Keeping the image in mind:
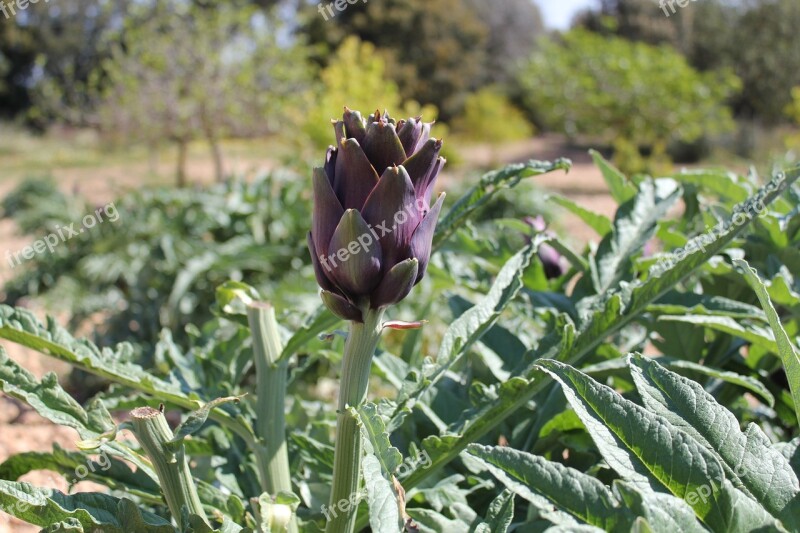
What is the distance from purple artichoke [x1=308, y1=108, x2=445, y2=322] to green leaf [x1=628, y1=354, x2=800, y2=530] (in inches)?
10.0

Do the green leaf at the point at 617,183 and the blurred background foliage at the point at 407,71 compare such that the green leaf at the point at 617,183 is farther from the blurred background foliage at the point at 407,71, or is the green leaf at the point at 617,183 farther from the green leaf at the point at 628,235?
the blurred background foliage at the point at 407,71

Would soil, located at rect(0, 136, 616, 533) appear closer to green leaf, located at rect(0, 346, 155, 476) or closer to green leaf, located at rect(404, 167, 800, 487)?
green leaf, located at rect(0, 346, 155, 476)

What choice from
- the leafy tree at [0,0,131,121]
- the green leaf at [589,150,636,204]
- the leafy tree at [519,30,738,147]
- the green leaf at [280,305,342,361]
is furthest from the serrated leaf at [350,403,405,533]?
the leafy tree at [0,0,131,121]

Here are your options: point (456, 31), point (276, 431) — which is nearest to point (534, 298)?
point (276, 431)

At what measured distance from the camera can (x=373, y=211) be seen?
0.73m

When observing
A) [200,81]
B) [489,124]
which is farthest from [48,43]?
[200,81]

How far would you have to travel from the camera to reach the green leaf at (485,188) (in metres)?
1.09

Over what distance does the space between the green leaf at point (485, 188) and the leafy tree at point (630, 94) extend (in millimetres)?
10896

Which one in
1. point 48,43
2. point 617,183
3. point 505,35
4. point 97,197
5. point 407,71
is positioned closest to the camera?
point 617,183

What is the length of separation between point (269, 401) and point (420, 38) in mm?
19126

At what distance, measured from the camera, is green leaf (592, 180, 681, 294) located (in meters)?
1.21

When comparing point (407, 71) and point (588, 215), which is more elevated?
point (407, 71)

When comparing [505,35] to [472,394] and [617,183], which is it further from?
[472,394]

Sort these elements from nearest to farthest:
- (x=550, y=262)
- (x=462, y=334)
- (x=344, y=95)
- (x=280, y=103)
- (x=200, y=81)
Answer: (x=462, y=334), (x=550, y=262), (x=200, y=81), (x=280, y=103), (x=344, y=95)
